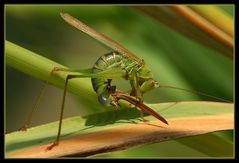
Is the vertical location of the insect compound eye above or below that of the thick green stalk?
below

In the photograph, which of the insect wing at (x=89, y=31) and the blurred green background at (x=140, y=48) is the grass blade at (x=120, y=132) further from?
the insect wing at (x=89, y=31)

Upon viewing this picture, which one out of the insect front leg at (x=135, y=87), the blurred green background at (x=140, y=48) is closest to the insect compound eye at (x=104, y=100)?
the insect front leg at (x=135, y=87)

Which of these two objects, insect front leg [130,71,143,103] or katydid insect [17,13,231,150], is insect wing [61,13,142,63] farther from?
insect front leg [130,71,143,103]

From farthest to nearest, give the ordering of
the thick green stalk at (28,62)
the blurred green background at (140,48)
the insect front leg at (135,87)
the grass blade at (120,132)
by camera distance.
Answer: the blurred green background at (140,48), the insect front leg at (135,87), the thick green stalk at (28,62), the grass blade at (120,132)

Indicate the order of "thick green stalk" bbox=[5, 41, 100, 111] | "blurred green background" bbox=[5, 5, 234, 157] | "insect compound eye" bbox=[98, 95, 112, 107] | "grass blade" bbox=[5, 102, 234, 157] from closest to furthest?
"grass blade" bbox=[5, 102, 234, 157] → "thick green stalk" bbox=[5, 41, 100, 111] → "insect compound eye" bbox=[98, 95, 112, 107] → "blurred green background" bbox=[5, 5, 234, 157]

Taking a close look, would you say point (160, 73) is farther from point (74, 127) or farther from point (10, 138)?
point (10, 138)

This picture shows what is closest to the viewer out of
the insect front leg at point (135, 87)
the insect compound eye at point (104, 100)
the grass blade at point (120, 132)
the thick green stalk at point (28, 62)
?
the grass blade at point (120, 132)

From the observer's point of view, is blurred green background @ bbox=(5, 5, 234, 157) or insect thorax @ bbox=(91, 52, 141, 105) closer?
insect thorax @ bbox=(91, 52, 141, 105)

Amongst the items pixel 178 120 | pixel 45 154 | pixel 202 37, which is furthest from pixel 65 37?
pixel 45 154

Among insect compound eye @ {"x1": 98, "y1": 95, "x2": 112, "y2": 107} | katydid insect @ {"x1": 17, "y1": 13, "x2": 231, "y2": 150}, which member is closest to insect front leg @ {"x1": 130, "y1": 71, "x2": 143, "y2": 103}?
katydid insect @ {"x1": 17, "y1": 13, "x2": 231, "y2": 150}
